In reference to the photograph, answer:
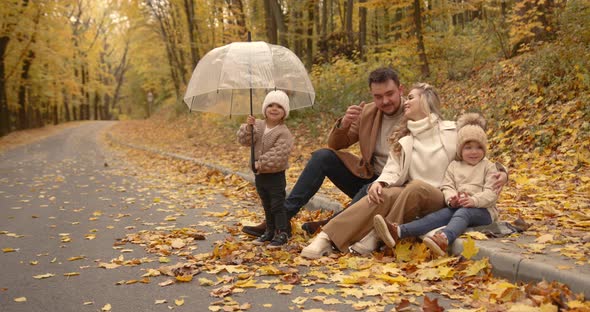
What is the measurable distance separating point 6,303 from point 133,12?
31549 mm

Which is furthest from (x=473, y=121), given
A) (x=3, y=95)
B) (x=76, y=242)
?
(x=3, y=95)

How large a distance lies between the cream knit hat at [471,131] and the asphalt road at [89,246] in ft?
5.06

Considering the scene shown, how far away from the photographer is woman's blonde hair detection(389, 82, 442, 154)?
14.1 feet

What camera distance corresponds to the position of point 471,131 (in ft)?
13.2

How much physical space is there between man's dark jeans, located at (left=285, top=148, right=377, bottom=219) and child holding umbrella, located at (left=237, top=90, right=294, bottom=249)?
0.50 feet

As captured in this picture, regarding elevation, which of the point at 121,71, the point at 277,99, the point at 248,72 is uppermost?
the point at 121,71

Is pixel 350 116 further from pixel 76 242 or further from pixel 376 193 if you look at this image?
pixel 76 242

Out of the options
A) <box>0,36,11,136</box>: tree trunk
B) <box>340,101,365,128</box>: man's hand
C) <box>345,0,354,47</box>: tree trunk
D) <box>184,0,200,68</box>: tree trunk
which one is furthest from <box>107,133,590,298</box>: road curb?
<box>0,36,11,136</box>: tree trunk

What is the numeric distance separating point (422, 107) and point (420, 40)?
33.2 ft

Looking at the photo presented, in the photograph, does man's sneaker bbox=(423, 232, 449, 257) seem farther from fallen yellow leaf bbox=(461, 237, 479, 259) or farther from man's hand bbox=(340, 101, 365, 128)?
man's hand bbox=(340, 101, 365, 128)

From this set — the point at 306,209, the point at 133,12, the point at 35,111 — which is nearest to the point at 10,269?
the point at 306,209

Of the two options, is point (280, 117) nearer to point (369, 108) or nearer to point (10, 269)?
point (369, 108)

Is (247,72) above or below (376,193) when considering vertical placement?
above

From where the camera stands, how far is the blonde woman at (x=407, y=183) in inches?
163
